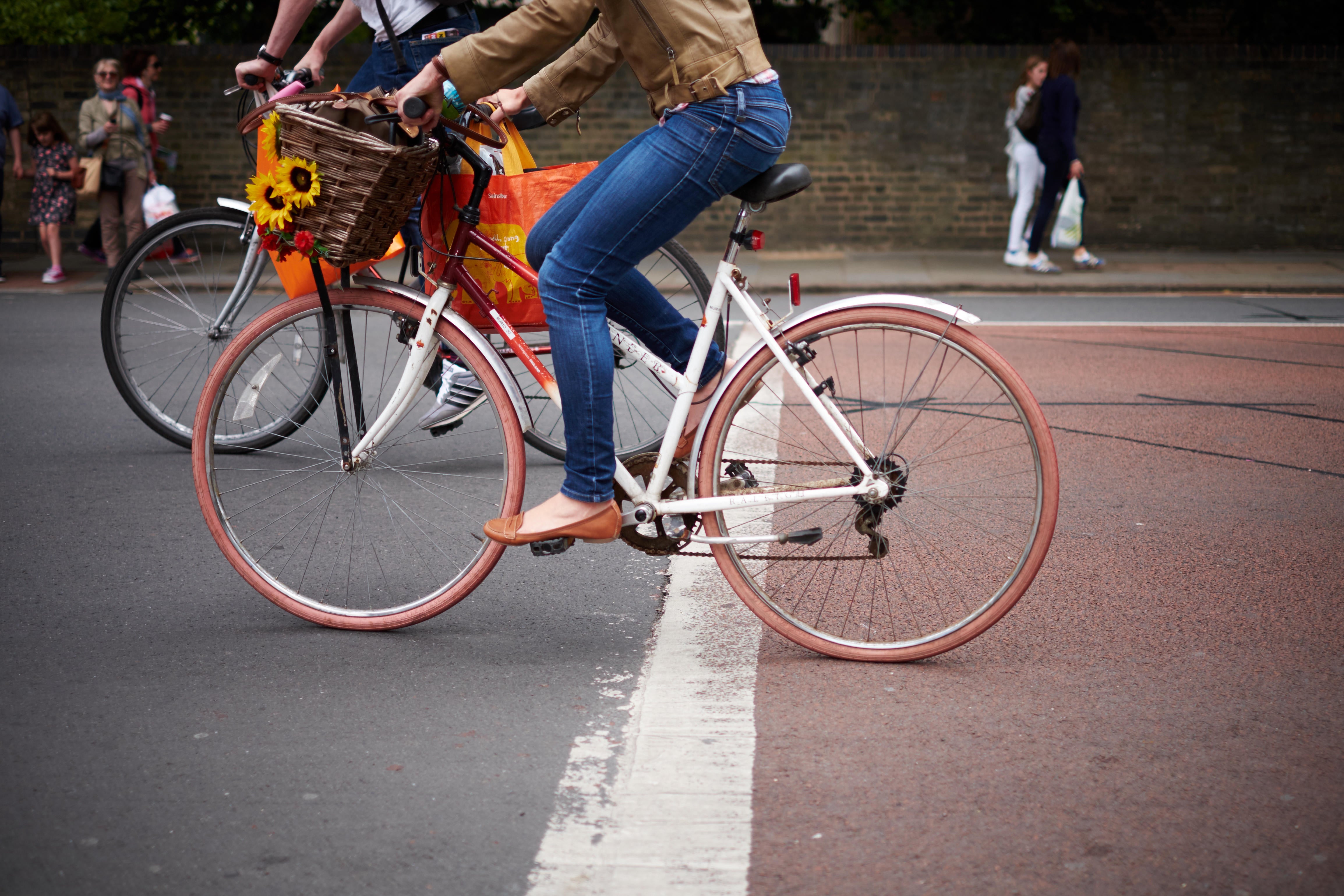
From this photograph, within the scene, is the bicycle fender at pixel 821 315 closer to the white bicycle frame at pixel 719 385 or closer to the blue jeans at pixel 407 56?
the white bicycle frame at pixel 719 385

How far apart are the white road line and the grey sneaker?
1102 mm

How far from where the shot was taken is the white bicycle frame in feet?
11.0

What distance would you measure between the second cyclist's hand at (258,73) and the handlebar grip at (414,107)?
1.45 meters

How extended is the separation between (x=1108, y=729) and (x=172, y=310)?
4.41 metres

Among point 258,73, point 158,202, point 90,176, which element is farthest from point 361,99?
point 90,176

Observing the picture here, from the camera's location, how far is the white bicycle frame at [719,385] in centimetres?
335

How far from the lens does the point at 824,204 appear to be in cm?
1547

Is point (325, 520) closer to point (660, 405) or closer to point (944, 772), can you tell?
point (660, 405)

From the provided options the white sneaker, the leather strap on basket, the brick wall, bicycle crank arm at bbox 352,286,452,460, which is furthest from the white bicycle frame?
the brick wall

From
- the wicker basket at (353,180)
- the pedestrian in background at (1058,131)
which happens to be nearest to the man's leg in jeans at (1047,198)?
the pedestrian in background at (1058,131)

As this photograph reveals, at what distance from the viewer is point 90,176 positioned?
1202 centimetres

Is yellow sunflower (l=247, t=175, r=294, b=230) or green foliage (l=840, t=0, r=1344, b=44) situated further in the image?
green foliage (l=840, t=0, r=1344, b=44)

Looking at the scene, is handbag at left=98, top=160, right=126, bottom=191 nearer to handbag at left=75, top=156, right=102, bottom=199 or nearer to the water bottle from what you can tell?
handbag at left=75, top=156, right=102, bottom=199

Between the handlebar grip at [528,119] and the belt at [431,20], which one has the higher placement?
the belt at [431,20]
